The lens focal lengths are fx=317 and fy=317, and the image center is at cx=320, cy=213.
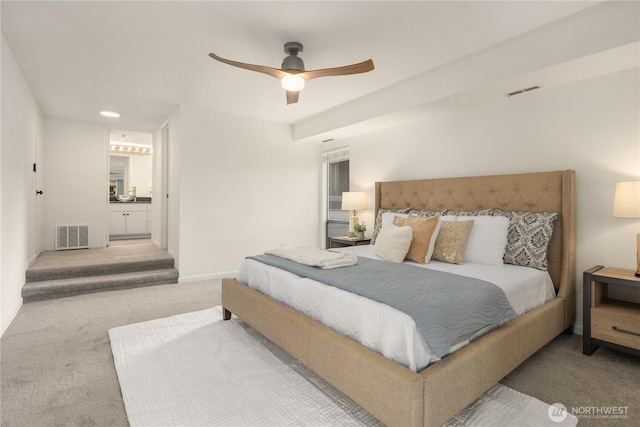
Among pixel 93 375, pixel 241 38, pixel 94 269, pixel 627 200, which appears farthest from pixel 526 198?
pixel 94 269

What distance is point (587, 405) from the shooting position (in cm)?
177

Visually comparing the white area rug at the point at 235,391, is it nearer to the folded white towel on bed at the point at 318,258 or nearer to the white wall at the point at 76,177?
the folded white towel on bed at the point at 318,258

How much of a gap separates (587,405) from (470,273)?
94 centimetres

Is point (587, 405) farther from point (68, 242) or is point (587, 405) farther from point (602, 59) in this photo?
point (68, 242)

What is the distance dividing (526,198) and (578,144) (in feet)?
1.94

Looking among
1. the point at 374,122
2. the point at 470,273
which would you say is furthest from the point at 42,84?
the point at 470,273

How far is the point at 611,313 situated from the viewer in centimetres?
224

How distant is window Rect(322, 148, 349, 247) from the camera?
5.41 metres

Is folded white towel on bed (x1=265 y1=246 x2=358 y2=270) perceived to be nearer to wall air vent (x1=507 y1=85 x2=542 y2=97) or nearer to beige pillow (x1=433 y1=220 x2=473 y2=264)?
beige pillow (x1=433 y1=220 x2=473 y2=264)

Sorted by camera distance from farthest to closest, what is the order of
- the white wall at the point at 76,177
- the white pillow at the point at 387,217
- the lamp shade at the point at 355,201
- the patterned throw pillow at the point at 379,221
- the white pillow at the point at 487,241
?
the white wall at the point at 76,177 < the lamp shade at the point at 355,201 < the patterned throw pillow at the point at 379,221 < the white pillow at the point at 387,217 < the white pillow at the point at 487,241

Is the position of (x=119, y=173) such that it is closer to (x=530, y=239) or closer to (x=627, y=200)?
(x=530, y=239)

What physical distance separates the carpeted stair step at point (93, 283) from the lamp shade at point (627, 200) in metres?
4.71

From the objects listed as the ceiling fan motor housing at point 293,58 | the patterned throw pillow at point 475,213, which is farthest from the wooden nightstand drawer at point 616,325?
the ceiling fan motor housing at point 293,58

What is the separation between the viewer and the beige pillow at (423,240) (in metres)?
2.78
